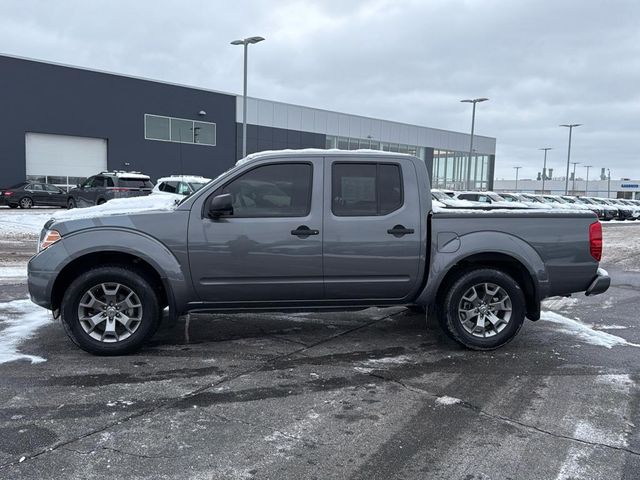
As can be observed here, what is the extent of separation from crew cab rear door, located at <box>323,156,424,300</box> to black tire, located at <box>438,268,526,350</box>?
418 millimetres

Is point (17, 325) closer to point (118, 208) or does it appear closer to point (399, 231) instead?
point (118, 208)

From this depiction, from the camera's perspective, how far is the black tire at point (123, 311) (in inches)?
193

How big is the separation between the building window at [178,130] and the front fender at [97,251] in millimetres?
33731

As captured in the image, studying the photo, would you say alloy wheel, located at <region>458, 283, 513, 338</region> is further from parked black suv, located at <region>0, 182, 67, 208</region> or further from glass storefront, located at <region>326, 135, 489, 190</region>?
glass storefront, located at <region>326, 135, 489, 190</region>

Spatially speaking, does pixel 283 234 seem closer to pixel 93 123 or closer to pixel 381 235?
pixel 381 235

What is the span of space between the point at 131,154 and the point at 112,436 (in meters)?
35.8

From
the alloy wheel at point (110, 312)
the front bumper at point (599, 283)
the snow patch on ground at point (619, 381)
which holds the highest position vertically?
the front bumper at point (599, 283)

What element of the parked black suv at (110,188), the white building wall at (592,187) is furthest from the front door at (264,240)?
the white building wall at (592,187)

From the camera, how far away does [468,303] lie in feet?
17.7

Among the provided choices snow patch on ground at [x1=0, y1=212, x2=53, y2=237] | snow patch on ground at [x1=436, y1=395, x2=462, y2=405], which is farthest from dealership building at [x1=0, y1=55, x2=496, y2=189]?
snow patch on ground at [x1=436, y1=395, x2=462, y2=405]

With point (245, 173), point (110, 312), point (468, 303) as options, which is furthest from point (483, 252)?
point (110, 312)

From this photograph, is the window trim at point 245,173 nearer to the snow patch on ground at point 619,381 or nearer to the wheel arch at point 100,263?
the wheel arch at point 100,263

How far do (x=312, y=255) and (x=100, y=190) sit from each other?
64.3 ft

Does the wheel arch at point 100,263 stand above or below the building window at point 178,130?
below
